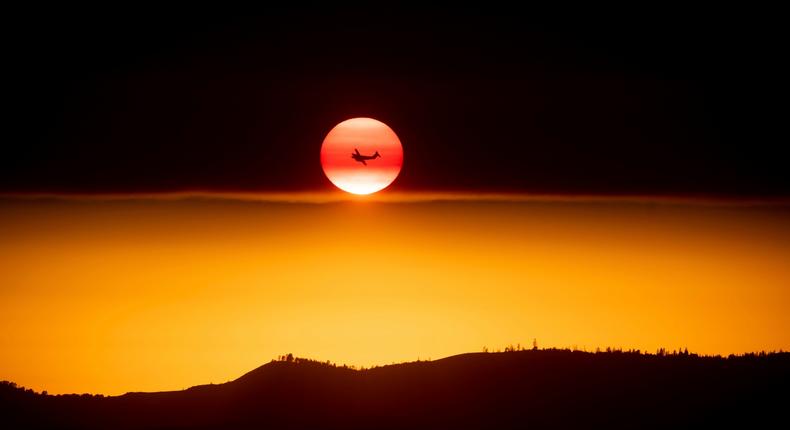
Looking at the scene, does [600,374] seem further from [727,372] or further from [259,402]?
[259,402]

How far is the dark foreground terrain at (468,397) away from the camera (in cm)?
3244

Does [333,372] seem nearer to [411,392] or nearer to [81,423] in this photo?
[411,392]

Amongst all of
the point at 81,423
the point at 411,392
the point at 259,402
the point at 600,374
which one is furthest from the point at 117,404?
the point at 600,374

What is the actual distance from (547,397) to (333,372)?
6.11 meters

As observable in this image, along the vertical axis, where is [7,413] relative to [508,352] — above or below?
Answer: below

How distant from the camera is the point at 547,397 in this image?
3384 cm

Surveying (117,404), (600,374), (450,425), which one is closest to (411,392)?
(450,425)

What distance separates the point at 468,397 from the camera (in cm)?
3453

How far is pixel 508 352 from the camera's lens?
36188mm

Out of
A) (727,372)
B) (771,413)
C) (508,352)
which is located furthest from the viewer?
(508,352)

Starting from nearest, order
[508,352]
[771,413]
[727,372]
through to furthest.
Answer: [771,413]
[727,372]
[508,352]

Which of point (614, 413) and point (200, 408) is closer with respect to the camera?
point (614, 413)

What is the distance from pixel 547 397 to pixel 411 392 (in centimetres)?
372

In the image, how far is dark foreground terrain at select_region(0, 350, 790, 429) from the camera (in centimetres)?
3244
